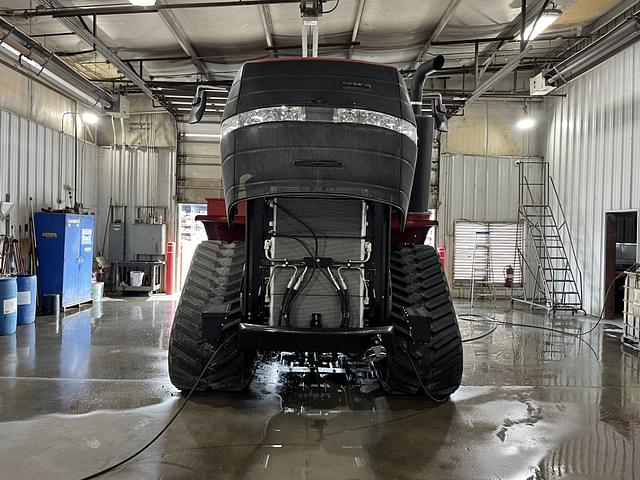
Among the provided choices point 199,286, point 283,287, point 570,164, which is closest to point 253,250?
point 283,287

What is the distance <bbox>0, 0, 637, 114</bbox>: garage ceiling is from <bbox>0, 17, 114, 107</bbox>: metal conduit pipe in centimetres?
29

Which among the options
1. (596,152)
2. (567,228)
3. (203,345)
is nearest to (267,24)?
(203,345)

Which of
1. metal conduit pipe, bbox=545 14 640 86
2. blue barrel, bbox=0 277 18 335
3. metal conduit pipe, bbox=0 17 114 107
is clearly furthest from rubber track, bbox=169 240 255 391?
metal conduit pipe, bbox=545 14 640 86

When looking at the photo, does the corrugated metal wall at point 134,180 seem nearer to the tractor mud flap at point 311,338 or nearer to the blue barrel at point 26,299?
the blue barrel at point 26,299

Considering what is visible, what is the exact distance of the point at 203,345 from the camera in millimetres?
4199

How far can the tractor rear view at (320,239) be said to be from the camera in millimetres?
3535

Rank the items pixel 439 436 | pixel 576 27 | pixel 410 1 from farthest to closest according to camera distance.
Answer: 1. pixel 576 27
2. pixel 410 1
3. pixel 439 436

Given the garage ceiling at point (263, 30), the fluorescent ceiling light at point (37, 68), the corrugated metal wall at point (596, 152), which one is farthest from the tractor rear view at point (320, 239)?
the corrugated metal wall at point (596, 152)

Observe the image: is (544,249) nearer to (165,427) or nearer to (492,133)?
(492,133)

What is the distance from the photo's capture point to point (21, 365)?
18.0 ft

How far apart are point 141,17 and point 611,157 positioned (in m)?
8.38

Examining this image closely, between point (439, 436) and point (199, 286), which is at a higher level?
point (199, 286)

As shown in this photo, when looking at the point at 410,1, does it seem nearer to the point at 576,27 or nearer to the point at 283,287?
the point at 576,27

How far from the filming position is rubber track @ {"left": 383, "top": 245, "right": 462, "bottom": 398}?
14.0ft
